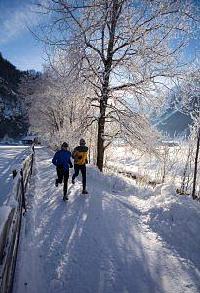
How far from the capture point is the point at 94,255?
21.0ft

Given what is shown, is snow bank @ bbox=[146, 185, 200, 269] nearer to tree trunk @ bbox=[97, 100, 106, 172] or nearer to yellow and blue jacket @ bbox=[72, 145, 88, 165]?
yellow and blue jacket @ bbox=[72, 145, 88, 165]

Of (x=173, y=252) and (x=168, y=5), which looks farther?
(x=168, y=5)

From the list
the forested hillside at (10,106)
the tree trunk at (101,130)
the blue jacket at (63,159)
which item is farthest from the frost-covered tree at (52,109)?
the forested hillside at (10,106)

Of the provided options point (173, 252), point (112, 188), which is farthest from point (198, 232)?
point (112, 188)

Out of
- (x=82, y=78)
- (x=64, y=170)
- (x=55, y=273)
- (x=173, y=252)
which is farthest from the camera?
(x=82, y=78)

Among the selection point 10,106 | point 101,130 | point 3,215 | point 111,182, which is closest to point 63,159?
point 111,182

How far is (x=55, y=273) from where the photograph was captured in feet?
18.5

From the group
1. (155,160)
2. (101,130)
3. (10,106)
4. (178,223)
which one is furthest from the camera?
(10,106)

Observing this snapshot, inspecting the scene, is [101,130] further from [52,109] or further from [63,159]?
[52,109]

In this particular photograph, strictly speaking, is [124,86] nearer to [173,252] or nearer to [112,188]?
[112,188]

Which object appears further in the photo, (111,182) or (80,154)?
(111,182)

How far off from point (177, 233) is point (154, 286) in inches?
97.5

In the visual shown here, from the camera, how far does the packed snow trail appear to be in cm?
539

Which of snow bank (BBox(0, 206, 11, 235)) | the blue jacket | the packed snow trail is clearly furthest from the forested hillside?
snow bank (BBox(0, 206, 11, 235))
